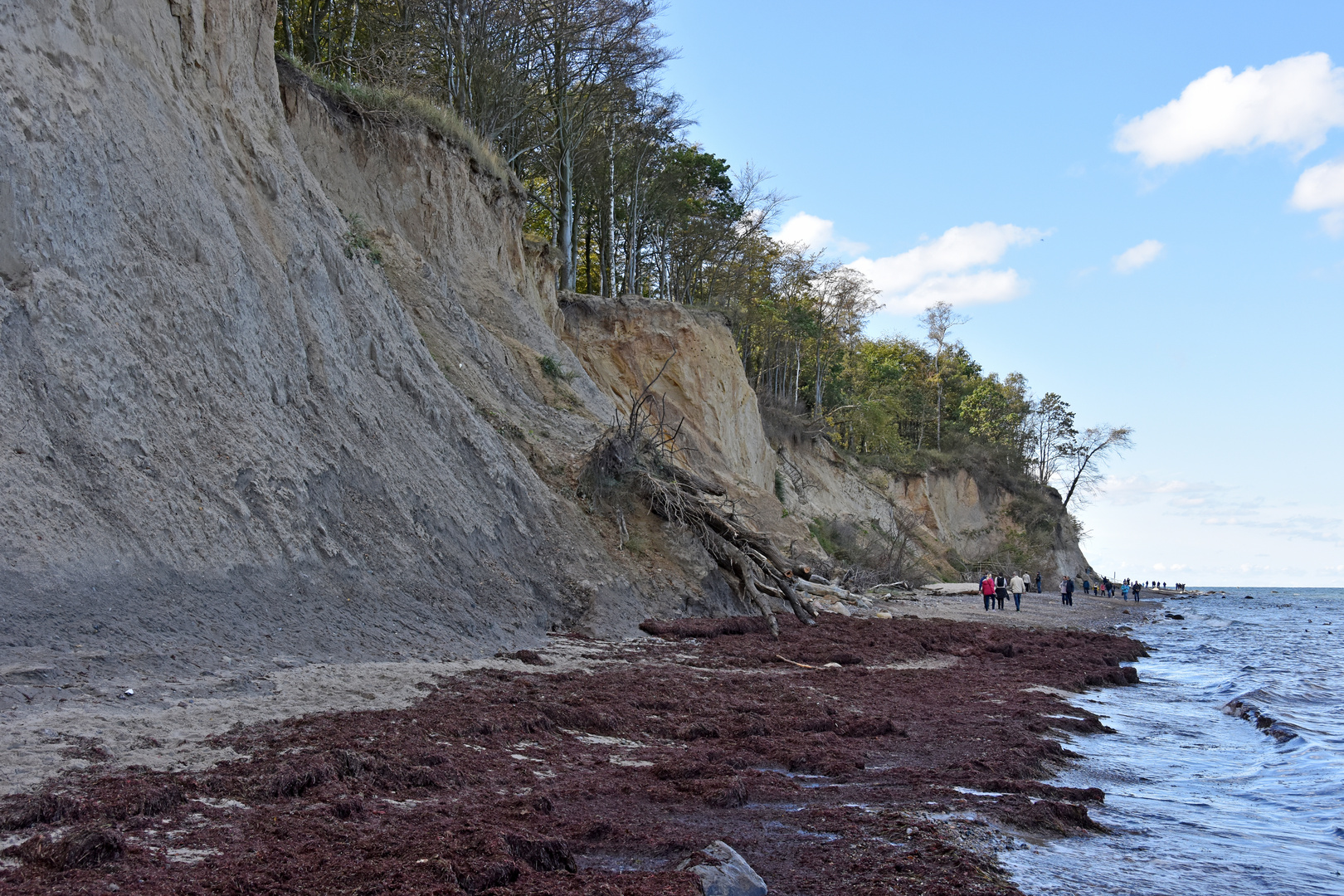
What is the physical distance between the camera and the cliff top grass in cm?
1675

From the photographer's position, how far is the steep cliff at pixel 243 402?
7492 millimetres

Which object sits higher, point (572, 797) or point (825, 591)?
point (825, 591)

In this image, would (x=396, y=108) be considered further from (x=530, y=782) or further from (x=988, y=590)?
(x=988, y=590)

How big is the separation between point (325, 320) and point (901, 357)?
170 feet

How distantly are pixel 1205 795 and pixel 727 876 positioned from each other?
5133 mm

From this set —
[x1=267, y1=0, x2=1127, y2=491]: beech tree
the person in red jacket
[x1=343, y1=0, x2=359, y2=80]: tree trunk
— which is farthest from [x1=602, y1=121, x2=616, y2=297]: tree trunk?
the person in red jacket

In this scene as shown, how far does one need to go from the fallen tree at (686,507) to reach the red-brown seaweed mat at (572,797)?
5.47 meters

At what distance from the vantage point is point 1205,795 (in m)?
7.28

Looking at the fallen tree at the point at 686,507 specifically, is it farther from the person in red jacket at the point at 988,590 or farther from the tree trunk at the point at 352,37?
the tree trunk at the point at 352,37

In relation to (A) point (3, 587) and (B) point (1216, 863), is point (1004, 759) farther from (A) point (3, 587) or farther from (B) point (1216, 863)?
(A) point (3, 587)

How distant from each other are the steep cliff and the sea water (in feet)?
19.8

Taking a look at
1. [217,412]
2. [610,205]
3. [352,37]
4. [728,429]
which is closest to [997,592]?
[728,429]

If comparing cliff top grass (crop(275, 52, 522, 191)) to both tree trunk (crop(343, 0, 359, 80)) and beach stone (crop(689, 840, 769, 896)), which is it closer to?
tree trunk (crop(343, 0, 359, 80))

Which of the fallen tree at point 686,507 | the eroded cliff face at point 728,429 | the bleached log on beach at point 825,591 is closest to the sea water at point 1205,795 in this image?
the fallen tree at point 686,507
